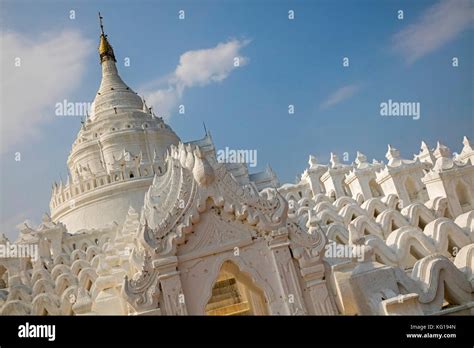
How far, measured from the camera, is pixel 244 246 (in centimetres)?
741

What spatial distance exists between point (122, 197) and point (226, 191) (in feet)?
51.7

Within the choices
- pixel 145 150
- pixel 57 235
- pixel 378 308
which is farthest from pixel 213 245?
pixel 145 150

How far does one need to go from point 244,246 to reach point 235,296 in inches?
164

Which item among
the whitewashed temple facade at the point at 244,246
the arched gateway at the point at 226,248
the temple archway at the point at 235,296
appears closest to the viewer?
the arched gateway at the point at 226,248

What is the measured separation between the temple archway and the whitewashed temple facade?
0.12 feet

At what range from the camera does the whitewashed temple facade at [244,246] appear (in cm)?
721

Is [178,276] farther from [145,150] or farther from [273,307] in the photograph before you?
[145,150]

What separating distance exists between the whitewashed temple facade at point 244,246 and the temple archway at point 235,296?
0.04 meters

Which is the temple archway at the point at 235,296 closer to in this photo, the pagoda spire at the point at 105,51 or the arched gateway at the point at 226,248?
the arched gateway at the point at 226,248

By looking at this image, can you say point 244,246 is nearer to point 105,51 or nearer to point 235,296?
point 235,296

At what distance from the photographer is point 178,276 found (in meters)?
7.02

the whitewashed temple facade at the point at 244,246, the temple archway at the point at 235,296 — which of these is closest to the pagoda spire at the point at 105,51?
the whitewashed temple facade at the point at 244,246

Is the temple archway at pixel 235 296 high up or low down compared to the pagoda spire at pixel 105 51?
down
